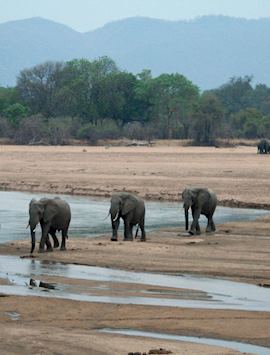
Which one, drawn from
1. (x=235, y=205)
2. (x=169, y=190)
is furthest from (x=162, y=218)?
(x=169, y=190)

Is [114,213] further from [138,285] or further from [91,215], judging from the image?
[138,285]

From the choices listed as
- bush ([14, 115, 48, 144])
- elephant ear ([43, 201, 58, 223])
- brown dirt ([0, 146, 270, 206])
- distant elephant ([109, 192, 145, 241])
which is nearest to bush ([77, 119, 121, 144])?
bush ([14, 115, 48, 144])

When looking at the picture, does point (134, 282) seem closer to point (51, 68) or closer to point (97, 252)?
point (97, 252)

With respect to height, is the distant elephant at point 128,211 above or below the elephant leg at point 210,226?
above

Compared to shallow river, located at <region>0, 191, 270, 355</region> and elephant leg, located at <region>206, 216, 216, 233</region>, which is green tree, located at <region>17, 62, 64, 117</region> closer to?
elephant leg, located at <region>206, 216, 216, 233</region>

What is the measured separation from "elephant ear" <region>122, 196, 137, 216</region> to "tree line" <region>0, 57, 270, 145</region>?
182 ft

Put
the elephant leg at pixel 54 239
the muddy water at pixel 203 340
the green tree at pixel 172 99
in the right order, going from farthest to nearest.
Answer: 1. the green tree at pixel 172 99
2. the elephant leg at pixel 54 239
3. the muddy water at pixel 203 340

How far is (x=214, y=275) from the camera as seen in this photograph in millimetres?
20359

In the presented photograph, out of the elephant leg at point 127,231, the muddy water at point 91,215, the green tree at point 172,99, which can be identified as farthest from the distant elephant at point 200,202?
the green tree at point 172,99

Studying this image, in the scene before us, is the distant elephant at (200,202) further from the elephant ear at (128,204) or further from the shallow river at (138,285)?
the shallow river at (138,285)

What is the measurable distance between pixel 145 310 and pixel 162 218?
1723 centimetres

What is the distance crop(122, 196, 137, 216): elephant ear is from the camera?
1065 inches

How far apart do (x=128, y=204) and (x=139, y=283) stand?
8.11 meters

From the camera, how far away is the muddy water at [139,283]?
17.0 meters
